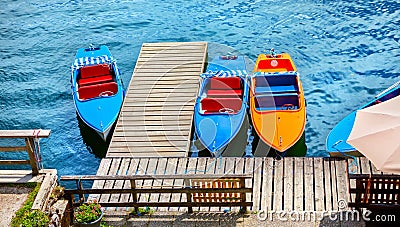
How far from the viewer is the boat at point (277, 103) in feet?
47.8

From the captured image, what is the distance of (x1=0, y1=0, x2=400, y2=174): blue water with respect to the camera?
18562mm

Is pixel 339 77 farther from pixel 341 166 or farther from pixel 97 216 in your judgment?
pixel 97 216

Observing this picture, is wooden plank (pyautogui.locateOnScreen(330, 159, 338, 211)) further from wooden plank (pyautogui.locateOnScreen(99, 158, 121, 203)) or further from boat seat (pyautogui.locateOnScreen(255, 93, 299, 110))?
wooden plank (pyautogui.locateOnScreen(99, 158, 121, 203))

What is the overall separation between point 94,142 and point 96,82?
199 centimetres

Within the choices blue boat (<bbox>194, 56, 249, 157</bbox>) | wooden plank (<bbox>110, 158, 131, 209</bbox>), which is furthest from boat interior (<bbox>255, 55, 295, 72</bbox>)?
wooden plank (<bbox>110, 158, 131, 209</bbox>)

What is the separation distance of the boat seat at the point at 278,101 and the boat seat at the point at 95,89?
470 centimetres

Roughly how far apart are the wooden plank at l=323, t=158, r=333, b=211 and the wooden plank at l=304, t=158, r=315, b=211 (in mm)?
300

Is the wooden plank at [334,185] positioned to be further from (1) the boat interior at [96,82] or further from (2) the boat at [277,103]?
(1) the boat interior at [96,82]

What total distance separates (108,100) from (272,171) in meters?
6.13

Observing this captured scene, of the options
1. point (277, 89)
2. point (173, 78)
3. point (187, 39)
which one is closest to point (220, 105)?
point (277, 89)

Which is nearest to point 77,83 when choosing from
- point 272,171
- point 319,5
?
point 272,171

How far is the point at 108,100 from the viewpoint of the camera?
A: 16.7 m

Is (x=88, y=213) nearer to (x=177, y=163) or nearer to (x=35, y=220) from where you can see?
(x=35, y=220)

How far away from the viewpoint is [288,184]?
494 inches
